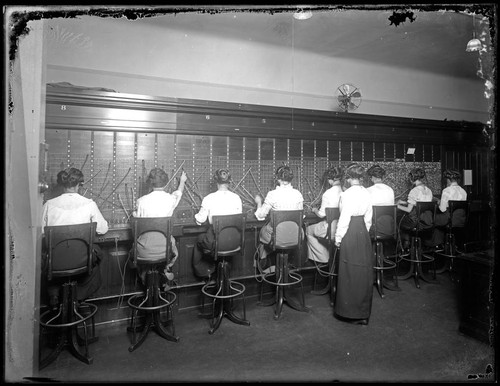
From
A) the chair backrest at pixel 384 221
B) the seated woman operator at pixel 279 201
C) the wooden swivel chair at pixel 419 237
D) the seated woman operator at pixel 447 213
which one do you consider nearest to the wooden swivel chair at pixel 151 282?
the seated woman operator at pixel 279 201

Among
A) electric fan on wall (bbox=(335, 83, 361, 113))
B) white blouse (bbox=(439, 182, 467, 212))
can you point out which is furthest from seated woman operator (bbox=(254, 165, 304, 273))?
electric fan on wall (bbox=(335, 83, 361, 113))

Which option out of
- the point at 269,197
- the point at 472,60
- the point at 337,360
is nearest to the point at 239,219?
the point at 269,197

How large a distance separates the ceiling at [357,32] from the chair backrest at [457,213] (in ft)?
7.07

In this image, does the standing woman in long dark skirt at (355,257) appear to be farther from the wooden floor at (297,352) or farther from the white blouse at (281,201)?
the white blouse at (281,201)

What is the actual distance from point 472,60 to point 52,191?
23.1 feet

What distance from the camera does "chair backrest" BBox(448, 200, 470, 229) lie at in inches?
163

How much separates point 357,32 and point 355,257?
3.45 m

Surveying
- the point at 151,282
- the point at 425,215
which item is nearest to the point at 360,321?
the point at 425,215

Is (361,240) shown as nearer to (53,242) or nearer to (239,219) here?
(239,219)

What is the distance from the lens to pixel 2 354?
4.94 ft

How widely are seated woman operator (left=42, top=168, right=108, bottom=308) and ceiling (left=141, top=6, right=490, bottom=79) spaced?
95.2 inches

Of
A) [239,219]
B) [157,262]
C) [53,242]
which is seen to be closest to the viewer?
[53,242]

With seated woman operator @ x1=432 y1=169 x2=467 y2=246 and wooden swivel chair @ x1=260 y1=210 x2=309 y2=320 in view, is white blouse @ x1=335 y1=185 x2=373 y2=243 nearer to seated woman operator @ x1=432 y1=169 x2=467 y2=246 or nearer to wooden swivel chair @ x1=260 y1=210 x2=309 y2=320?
wooden swivel chair @ x1=260 y1=210 x2=309 y2=320

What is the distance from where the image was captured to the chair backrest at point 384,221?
3.61 metres
